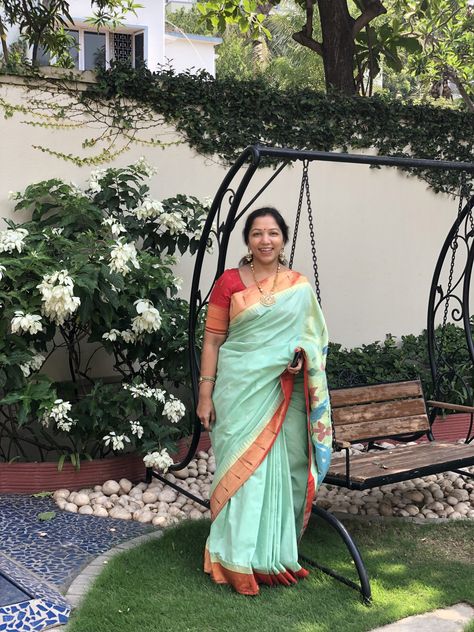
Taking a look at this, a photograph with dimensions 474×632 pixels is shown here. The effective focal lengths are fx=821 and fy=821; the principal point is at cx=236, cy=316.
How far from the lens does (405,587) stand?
A: 3688 millimetres

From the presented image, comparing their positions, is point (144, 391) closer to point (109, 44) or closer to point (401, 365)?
point (401, 365)

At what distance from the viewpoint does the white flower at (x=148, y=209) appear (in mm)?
5344

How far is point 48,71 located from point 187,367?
7.25 ft

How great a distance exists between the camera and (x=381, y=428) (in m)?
4.89

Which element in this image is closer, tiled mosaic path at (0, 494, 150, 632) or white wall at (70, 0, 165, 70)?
tiled mosaic path at (0, 494, 150, 632)

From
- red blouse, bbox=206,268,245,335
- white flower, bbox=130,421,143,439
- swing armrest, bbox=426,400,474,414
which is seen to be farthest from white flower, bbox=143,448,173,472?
swing armrest, bbox=426,400,474,414

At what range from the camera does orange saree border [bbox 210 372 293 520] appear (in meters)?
3.60

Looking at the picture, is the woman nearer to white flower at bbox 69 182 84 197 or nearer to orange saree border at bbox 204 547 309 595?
orange saree border at bbox 204 547 309 595

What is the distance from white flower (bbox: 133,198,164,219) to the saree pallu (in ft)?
5.79

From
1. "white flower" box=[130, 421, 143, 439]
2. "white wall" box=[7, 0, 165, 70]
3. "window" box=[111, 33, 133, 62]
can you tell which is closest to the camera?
"white flower" box=[130, 421, 143, 439]

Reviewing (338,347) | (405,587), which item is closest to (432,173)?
(338,347)

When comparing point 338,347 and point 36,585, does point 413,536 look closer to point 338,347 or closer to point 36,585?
point 36,585

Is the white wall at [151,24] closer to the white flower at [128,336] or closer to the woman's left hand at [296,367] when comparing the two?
the white flower at [128,336]

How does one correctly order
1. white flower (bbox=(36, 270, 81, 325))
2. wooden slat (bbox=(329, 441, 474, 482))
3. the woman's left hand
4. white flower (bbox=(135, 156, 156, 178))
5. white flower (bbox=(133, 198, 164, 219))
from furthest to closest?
white flower (bbox=(135, 156, 156, 178))
white flower (bbox=(133, 198, 164, 219))
white flower (bbox=(36, 270, 81, 325))
wooden slat (bbox=(329, 441, 474, 482))
the woman's left hand
